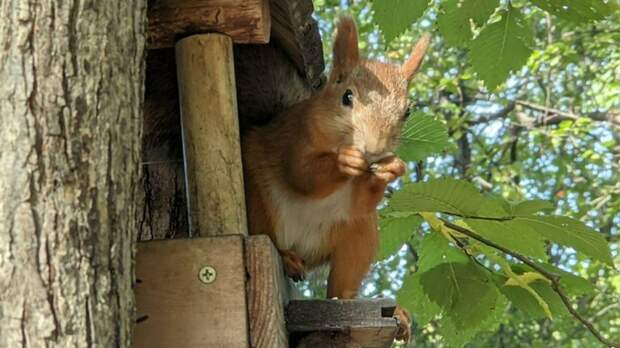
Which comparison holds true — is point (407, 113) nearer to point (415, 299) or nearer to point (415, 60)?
point (415, 60)

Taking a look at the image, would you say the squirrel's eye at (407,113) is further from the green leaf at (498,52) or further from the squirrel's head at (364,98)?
the green leaf at (498,52)

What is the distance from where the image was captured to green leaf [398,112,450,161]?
7.29 feet

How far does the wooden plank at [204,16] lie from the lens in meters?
1.76

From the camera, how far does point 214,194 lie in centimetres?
171

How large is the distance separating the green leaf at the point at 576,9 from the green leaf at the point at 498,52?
0.36 feet

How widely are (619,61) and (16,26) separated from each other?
5163 mm

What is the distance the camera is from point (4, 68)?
1.22m

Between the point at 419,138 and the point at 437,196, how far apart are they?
684 mm

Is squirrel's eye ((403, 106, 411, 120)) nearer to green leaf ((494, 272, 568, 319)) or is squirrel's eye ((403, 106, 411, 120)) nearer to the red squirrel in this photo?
the red squirrel

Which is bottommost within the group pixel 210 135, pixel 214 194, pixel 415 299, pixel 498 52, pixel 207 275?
pixel 415 299

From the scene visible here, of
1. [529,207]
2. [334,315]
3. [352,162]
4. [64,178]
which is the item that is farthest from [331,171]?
[64,178]

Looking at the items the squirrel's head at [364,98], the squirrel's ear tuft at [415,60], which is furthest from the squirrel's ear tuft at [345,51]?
the squirrel's ear tuft at [415,60]

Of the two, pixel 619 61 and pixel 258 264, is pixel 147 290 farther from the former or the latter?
pixel 619 61

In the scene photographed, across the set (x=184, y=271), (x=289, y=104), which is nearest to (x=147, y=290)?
(x=184, y=271)
